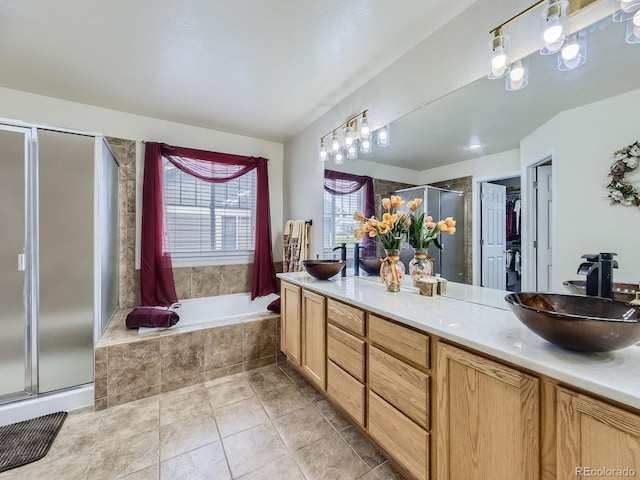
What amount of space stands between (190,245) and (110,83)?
5.40ft

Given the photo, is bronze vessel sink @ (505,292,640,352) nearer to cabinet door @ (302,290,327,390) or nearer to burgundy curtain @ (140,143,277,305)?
cabinet door @ (302,290,327,390)

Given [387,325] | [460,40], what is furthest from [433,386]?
[460,40]

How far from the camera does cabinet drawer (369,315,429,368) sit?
1158 millimetres

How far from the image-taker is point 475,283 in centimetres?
159

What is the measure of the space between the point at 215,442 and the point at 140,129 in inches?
117

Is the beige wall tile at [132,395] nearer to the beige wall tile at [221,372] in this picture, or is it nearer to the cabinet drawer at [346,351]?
the beige wall tile at [221,372]

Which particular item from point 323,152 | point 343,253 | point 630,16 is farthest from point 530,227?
point 323,152

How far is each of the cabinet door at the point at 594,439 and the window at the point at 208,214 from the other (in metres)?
3.20

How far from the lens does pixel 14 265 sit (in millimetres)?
1851

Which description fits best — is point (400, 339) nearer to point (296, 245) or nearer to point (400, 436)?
point (400, 436)

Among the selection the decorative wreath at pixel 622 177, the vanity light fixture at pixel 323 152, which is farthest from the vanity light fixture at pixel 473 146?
the vanity light fixture at pixel 323 152

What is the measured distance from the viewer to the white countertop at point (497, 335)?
27.6 inches

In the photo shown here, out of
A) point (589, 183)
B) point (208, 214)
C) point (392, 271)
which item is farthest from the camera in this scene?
point (208, 214)

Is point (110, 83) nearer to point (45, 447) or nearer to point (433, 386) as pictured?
point (45, 447)
